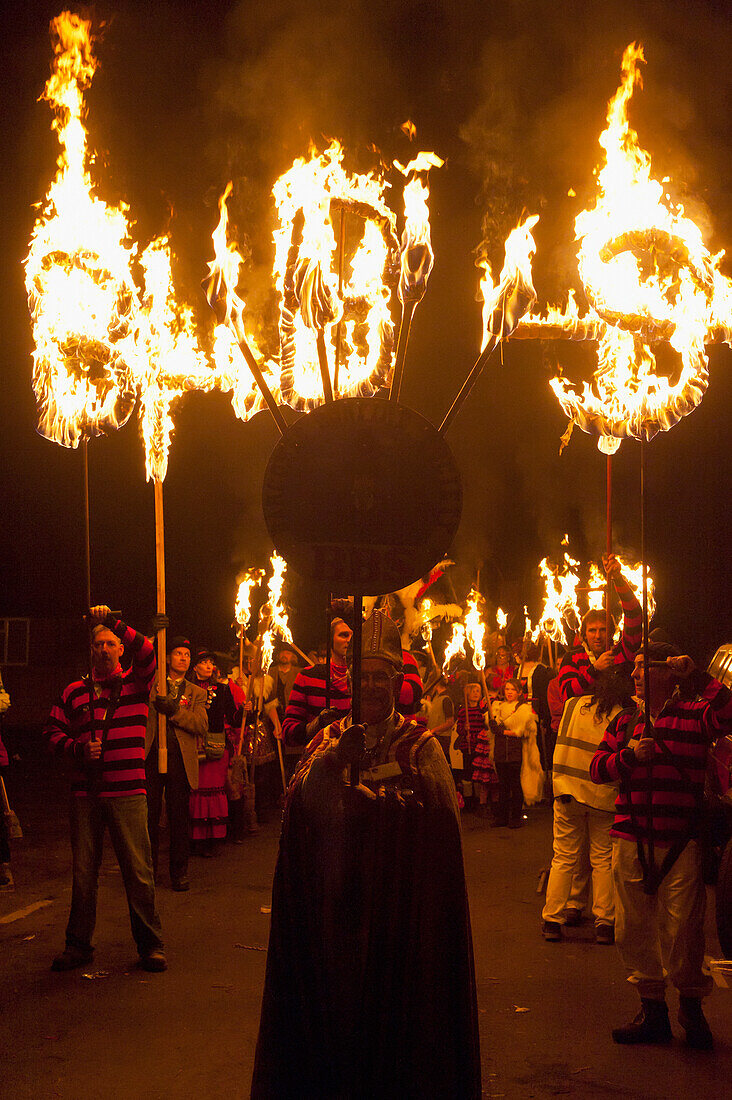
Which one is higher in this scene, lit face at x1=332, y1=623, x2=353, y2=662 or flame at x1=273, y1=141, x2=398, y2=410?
flame at x1=273, y1=141, x2=398, y2=410

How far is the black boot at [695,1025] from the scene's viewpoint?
225 inches

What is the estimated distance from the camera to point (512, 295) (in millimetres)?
4113

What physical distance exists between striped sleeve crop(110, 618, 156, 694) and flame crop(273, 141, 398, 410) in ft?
6.46

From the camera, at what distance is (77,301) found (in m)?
6.95

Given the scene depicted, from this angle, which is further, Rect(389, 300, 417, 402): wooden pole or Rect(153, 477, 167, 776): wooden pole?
Rect(153, 477, 167, 776): wooden pole

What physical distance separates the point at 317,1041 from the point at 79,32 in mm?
7169

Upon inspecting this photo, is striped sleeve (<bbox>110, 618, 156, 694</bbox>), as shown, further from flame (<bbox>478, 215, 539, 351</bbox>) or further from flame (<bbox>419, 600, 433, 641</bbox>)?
flame (<bbox>419, 600, 433, 641</bbox>)

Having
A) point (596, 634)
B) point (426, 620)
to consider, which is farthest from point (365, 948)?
point (426, 620)

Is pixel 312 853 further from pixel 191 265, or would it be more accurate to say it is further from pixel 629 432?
pixel 191 265

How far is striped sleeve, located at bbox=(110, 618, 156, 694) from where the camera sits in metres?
7.28

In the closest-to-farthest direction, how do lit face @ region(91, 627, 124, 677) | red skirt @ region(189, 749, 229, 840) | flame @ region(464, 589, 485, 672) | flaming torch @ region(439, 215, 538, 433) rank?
flaming torch @ region(439, 215, 538, 433) → lit face @ region(91, 627, 124, 677) → red skirt @ region(189, 749, 229, 840) → flame @ region(464, 589, 485, 672)

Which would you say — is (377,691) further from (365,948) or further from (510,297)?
(510,297)

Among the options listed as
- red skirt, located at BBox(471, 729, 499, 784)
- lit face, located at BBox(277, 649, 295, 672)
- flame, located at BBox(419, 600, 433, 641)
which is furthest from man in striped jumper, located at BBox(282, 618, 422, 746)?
flame, located at BBox(419, 600, 433, 641)

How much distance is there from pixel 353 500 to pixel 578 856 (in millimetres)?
5436
